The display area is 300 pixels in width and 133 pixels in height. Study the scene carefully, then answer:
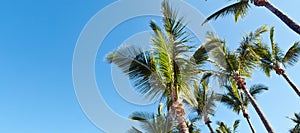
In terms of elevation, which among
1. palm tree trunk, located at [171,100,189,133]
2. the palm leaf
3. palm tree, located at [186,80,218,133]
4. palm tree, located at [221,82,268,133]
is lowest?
palm tree trunk, located at [171,100,189,133]

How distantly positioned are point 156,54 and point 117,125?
2212mm

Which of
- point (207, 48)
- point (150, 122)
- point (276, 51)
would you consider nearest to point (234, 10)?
point (207, 48)

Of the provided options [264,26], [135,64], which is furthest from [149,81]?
[264,26]

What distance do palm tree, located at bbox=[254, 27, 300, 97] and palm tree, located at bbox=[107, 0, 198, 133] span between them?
23.5 feet

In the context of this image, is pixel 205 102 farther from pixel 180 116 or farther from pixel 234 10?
pixel 180 116

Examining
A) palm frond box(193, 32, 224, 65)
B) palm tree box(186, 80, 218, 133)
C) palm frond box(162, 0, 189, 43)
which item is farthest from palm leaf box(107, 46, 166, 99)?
palm tree box(186, 80, 218, 133)

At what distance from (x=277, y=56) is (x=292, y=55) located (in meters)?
0.87

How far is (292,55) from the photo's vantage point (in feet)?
47.5

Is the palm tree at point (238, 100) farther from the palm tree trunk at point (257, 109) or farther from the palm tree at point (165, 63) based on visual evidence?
the palm tree at point (165, 63)

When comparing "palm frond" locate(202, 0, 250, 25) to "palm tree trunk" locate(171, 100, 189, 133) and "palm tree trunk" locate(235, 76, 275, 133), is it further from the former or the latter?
"palm tree trunk" locate(171, 100, 189, 133)

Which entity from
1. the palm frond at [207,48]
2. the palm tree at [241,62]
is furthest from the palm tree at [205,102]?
the palm frond at [207,48]

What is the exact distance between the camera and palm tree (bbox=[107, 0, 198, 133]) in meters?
7.73

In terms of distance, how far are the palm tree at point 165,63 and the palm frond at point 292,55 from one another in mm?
8456

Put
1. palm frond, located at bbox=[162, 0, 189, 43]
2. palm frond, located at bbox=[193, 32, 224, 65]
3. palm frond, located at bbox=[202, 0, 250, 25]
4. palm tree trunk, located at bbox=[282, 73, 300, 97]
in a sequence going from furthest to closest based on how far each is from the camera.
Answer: palm tree trunk, located at bbox=[282, 73, 300, 97], palm frond, located at bbox=[202, 0, 250, 25], palm frond, located at bbox=[193, 32, 224, 65], palm frond, located at bbox=[162, 0, 189, 43]
